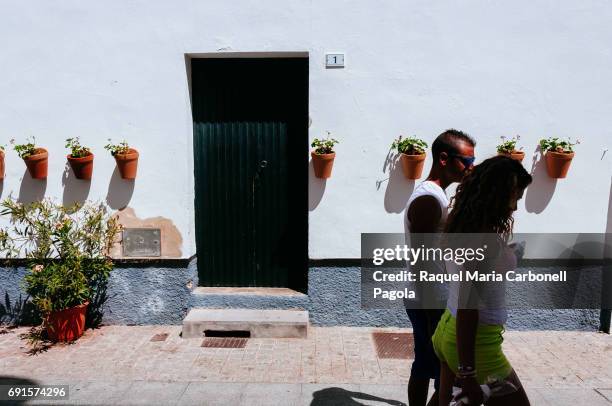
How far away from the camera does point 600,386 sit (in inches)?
161

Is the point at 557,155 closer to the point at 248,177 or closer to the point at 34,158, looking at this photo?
the point at 248,177

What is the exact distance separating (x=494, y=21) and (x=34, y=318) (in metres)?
5.51

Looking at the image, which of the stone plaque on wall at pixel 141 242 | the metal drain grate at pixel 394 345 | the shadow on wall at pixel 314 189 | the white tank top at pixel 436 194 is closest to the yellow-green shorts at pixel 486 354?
the white tank top at pixel 436 194

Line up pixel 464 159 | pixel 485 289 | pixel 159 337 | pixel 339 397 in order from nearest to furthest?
pixel 485 289
pixel 464 159
pixel 339 397
pixel 159 337

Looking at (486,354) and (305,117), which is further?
(305,117)

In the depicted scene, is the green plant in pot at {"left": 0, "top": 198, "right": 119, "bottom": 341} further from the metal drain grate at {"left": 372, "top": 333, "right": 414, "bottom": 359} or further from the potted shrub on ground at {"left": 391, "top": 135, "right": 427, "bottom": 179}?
the potted shrub on ground at {"left": 391, "top": 135, "right": 427, "bottom": 179}

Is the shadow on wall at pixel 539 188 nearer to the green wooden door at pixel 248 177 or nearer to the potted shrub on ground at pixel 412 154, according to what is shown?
the potted shrub on ground at pixel 412 154

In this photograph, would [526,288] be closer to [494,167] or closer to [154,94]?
[494,167]

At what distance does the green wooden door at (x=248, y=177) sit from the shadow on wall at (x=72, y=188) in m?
1.12

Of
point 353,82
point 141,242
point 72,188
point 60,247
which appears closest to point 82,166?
point 72,188

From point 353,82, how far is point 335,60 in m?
0.27

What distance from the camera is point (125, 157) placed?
16.3 ft

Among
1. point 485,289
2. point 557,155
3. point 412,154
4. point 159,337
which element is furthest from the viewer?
point 159,337

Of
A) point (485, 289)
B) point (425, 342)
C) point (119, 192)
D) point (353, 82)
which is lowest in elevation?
point (425, 342)
